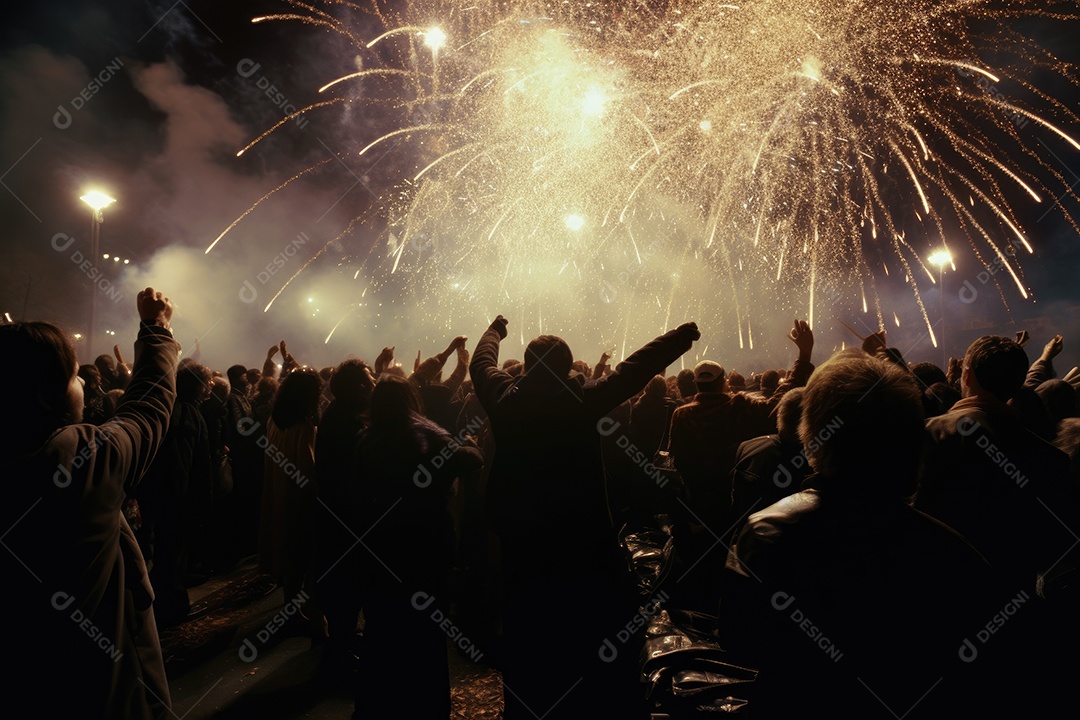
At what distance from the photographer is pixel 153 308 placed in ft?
7.70

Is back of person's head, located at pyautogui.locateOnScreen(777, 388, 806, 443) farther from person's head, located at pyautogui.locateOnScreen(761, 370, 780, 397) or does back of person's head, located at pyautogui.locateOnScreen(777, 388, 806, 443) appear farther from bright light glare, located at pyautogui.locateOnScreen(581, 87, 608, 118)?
bright light glare, located at pyautogui.locateOnScreen(581, 87, 608, 118)

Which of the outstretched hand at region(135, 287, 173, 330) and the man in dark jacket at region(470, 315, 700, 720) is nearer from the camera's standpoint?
the outstretched hand at region(135, 287, 173, 330)

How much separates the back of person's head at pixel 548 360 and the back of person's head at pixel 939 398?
3367 mm

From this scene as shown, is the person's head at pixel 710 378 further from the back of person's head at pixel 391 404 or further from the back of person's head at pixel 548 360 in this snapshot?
the back of person's head at pixel 391 404

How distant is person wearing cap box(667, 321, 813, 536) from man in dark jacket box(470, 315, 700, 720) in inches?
83.4

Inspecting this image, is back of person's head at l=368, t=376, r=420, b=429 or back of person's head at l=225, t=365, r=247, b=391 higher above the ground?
back of person's head at l=225, t=365, r=247, b=391

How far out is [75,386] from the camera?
1871 millimetres

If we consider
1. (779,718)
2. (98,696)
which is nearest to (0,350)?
(98,696)

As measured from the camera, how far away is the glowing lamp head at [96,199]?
9.95 m

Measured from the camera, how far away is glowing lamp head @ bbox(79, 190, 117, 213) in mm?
9945

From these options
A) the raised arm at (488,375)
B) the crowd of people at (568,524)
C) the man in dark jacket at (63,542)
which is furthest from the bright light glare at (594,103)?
the man in dark jacket at (63,542)

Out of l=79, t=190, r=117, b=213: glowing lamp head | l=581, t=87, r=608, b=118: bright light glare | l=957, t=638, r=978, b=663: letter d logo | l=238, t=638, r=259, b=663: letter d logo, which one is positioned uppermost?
l=79, t=190, r=117, b=213: glowing lamp head

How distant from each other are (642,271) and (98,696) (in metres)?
45.4

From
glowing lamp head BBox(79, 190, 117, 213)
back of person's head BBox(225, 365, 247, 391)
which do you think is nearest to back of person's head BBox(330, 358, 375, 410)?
back of person's head BBox(225, 365, 247, 391)
